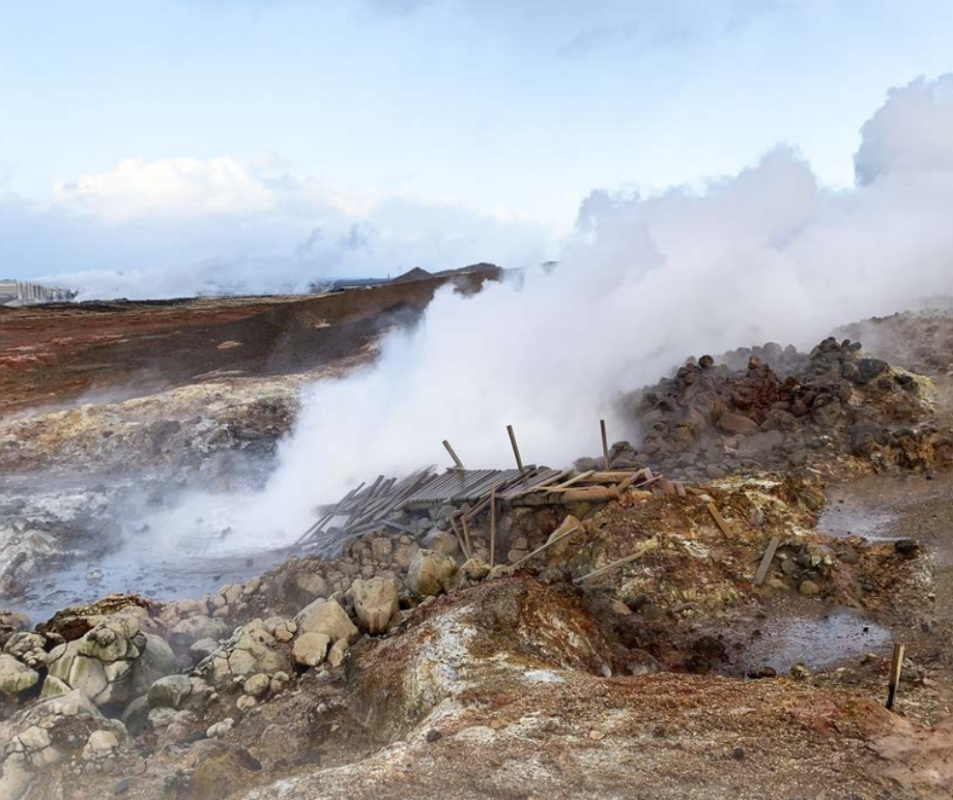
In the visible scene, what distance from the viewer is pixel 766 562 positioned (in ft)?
23.0

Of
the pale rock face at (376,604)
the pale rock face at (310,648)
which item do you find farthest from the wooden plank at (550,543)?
the pale rock face at (310,648)

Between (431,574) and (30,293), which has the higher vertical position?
(30,293)

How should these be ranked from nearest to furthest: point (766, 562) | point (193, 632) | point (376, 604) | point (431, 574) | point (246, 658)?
point (246, 658) < point (376, 604) < point (193, 632) < point (431, 574) < point (766, 562)

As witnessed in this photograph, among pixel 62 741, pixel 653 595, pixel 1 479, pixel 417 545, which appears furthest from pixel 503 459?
pixel 1 479

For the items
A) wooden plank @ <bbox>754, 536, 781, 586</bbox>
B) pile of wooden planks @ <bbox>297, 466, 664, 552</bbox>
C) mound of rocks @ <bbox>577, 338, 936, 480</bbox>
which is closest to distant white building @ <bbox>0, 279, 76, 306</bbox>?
pile of wooden planks @ <bbox>297, 466, 664, 552</bbox>

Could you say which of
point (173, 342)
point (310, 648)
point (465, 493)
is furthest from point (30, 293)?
point (310, 648)

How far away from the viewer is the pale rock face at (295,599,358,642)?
19.8 ft

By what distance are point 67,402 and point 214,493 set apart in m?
6.68

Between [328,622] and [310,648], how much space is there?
29 centimetres

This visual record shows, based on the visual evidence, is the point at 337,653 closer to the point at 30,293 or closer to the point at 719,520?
the point at 719,520

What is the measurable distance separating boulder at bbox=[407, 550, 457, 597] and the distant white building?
38637mm

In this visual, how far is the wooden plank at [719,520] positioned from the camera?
7.57 m

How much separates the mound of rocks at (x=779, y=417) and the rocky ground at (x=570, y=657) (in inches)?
2.5

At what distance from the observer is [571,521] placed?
770 centimetres
